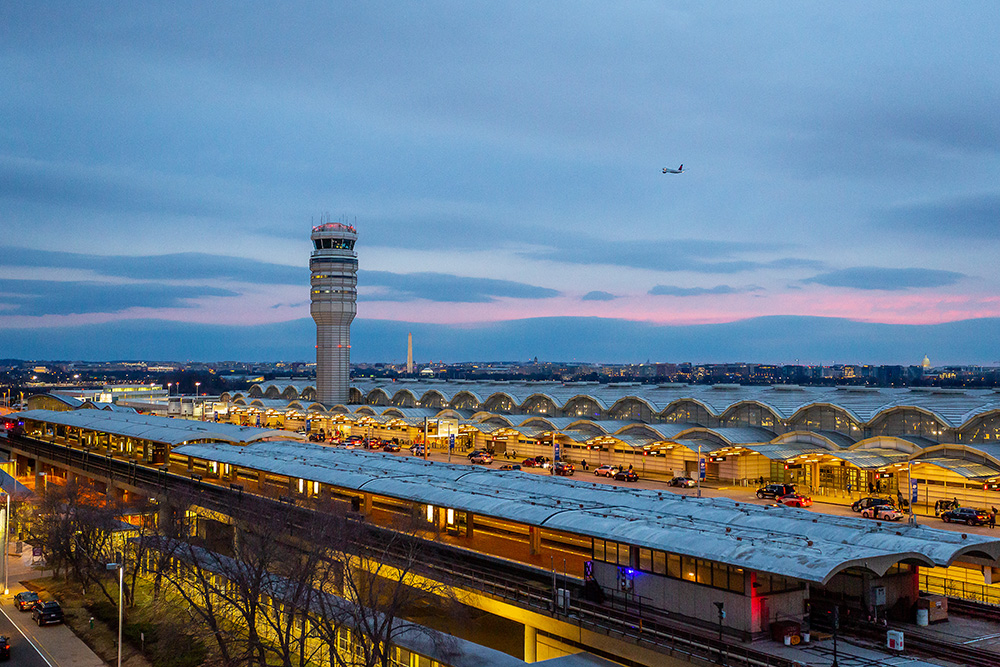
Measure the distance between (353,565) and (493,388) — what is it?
9402 cm

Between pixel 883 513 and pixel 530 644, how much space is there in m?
33.1

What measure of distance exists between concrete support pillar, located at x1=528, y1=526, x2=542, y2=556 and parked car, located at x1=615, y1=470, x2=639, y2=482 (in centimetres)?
4245

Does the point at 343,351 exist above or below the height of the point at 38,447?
above

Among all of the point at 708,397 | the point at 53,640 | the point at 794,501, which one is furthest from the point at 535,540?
the point at 708,397

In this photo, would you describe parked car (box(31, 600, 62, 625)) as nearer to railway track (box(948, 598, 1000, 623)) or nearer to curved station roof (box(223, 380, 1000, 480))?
railway track (box(948, 598, 1000, 623))

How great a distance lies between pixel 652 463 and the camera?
292 ft

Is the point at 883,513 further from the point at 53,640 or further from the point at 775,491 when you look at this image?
the point at 53,640

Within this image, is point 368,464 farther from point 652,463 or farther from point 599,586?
point 652,463

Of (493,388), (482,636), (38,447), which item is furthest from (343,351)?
(482,636)

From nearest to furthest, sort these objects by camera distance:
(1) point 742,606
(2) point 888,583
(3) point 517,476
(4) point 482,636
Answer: (1) point 742,606 → (2) point 888,583 → (4) point 482,636 → (3) point 517,476

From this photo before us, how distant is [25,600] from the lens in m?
55.6

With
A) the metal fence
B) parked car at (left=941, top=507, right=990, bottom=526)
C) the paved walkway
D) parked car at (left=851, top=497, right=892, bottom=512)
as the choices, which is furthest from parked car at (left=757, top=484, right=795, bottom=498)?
the paved walkway

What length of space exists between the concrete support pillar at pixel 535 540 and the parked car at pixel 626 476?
139ft

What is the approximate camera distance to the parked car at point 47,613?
5150cm
